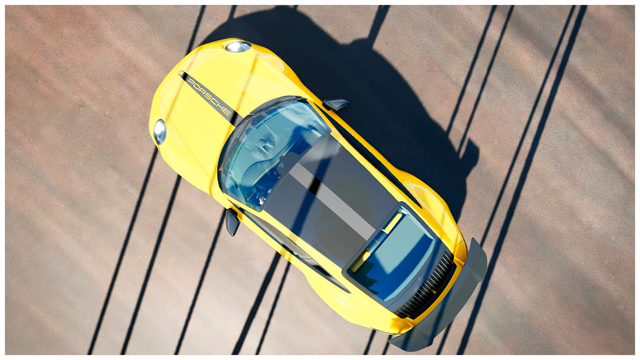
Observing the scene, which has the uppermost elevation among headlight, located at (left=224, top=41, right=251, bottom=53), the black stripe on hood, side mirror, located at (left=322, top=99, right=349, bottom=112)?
headlight, located at (left=224, top=41, right=251, bottom=53)

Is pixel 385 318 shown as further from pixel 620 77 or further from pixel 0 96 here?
pixel 0 96

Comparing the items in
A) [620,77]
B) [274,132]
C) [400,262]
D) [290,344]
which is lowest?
[290,344]

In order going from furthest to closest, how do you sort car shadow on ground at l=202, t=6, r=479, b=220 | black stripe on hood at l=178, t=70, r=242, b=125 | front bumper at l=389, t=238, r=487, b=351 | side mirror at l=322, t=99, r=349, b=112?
car shadow on ground at l=202, t=6, r=479, b=220
side mirror at l=322, t=99, r=349, b=112
black stripe on hood at l=178, t=70, r=242, b=125
front bumper at l=389, t=238, r=487, b=351

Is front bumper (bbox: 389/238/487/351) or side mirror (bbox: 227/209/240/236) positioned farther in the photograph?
side mirror (bbox: 227/209/240/236)

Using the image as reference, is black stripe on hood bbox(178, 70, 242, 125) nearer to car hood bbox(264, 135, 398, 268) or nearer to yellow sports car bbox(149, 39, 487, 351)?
yellow sports car bbox(149, 39, 487, 351)

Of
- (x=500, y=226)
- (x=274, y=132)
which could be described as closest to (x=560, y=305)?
(x=500, y=226)

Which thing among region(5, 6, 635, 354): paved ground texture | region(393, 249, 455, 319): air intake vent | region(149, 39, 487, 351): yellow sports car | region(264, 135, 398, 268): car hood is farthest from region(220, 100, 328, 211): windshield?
region(393, 249, 455, 319): air intake vent

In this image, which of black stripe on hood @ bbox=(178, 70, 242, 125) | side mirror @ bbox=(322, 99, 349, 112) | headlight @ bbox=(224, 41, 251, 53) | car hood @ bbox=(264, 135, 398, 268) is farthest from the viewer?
headlight @ bbox=(224, 41, 251, 53)
